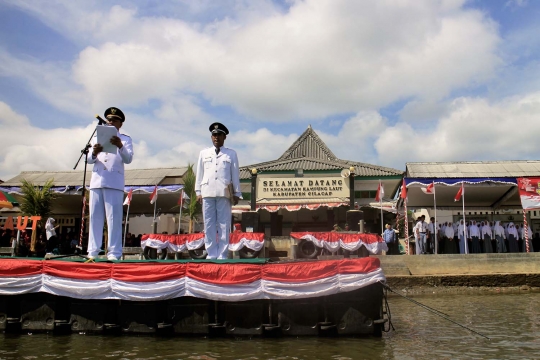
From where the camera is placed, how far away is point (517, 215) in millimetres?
27797

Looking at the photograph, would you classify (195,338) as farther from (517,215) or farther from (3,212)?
(517,215)

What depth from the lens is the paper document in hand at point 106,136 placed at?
6453mm

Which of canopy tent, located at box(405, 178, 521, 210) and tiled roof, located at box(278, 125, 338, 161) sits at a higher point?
tiled roof, located at box(278, 125, 338, 161)

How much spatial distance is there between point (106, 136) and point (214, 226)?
7.35 ft

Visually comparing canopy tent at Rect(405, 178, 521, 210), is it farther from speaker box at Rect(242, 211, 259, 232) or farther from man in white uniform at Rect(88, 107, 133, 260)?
man in white uniform at Rect(88, 107, 133, 260)

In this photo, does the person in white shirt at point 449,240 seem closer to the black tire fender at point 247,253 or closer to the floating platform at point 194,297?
the black tire fender at point 247,253

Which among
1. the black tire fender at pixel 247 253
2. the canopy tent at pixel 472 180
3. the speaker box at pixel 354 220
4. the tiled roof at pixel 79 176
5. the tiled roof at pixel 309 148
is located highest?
the tiled roof at pixel 309 148

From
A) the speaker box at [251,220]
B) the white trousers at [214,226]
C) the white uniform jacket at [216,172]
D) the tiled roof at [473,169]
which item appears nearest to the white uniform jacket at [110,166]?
Answer: the white uniform jacket at [216,172]

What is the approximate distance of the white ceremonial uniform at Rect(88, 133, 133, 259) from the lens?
678 cm

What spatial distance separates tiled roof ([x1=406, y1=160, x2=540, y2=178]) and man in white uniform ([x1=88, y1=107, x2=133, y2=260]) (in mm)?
16068

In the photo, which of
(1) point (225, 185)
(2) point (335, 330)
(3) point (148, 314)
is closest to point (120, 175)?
(1) point (225, 185)

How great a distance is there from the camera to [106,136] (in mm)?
6543

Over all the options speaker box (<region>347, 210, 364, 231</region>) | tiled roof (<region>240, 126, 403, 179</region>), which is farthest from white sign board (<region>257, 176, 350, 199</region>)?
speaker box (<region>347, 210, 364, 231</region>)

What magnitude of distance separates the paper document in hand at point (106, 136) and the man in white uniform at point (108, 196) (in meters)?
0.12
